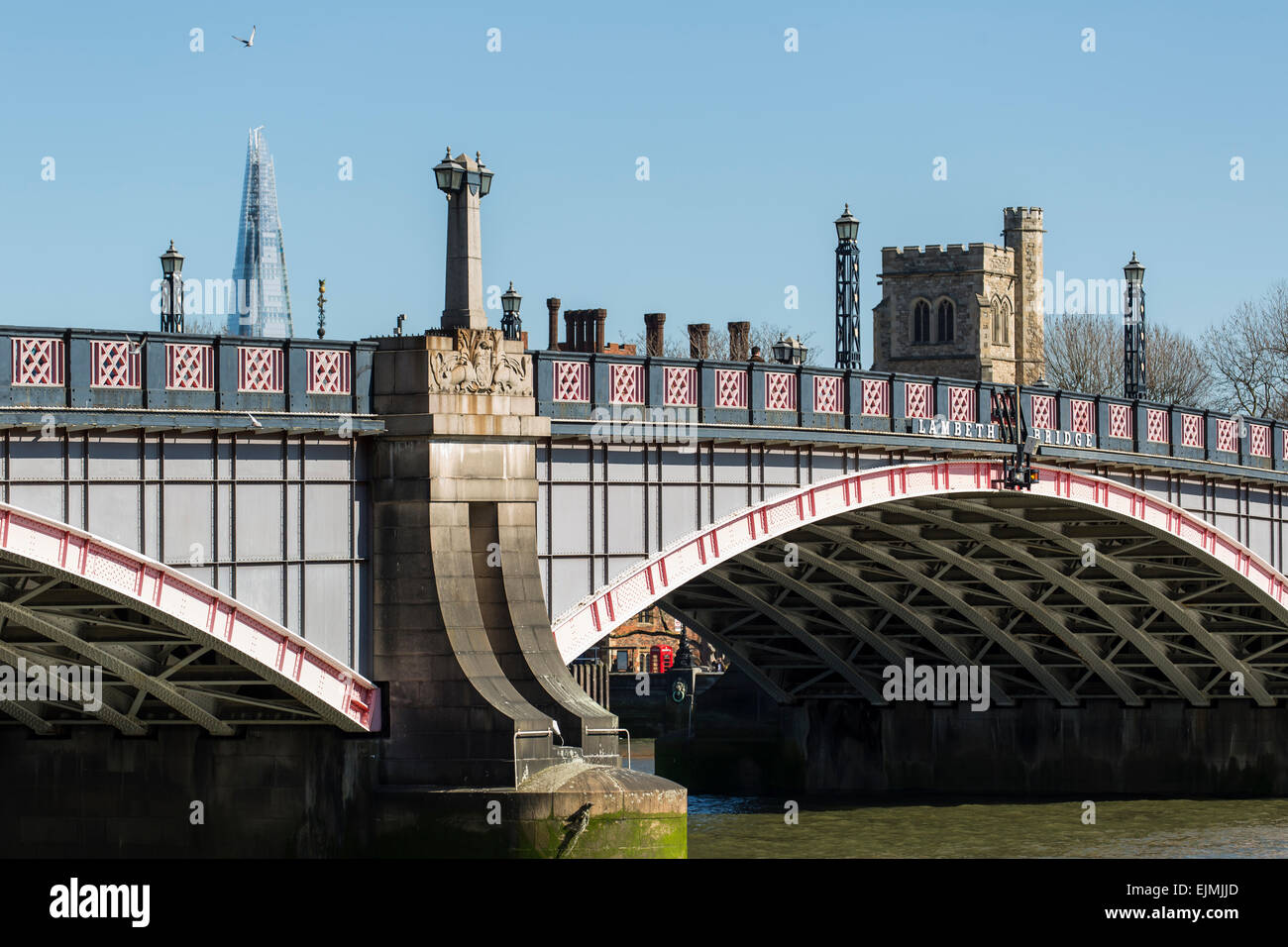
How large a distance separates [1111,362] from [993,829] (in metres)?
52.9

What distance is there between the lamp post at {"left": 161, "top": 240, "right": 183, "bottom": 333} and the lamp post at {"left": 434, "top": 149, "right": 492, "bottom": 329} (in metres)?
8.37

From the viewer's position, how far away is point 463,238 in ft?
112

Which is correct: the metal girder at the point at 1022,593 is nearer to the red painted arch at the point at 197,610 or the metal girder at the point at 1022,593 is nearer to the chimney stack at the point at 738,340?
the red painted arch at the point at 197,610

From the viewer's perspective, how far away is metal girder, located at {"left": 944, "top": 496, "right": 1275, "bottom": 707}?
156ft

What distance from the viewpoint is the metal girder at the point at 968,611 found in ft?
158

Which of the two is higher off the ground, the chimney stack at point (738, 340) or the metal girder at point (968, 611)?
the chimney stack at point (738, 340)

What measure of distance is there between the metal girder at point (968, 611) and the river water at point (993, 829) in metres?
2.87

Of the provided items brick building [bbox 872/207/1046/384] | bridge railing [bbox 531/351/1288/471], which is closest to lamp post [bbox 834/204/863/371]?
bridge railing [bbox 531/351/1288/471]

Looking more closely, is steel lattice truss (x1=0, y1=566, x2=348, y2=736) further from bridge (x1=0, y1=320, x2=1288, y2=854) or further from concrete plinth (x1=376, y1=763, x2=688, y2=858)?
Result: concrete plinth (x1=376, y1=763, x2=688, y2=858)

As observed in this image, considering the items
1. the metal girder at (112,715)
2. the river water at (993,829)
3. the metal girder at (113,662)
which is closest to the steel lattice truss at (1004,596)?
the river water at (993,829)

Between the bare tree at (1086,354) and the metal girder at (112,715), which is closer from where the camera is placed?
the metal girder at (112,715)

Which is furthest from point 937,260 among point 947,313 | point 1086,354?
point 1086,354

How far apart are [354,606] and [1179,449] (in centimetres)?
2237

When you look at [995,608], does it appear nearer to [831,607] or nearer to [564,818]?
[831,607]
